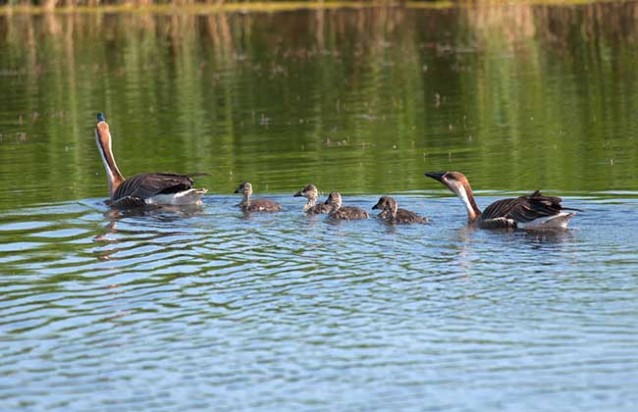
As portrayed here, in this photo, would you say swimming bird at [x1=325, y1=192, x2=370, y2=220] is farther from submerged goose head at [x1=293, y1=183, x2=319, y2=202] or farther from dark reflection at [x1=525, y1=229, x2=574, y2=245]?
dark reflection at [x1=525, y1=229, x2=574, y2=245]

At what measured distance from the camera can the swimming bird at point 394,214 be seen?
53.0 ft

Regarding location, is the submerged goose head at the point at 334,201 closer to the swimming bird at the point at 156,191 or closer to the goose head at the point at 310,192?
the goose head at the point at 310,192

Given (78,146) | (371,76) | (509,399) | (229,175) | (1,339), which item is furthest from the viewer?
(371,76)

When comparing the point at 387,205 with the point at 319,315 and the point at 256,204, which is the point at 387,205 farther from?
the point at 319,315

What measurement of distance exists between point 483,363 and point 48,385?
3220mm

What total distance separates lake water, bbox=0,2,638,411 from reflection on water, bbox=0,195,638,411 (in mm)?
30

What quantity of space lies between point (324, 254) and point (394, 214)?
2115mm

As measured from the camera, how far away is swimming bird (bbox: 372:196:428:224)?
53.0 ft

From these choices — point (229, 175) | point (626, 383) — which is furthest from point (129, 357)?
point (229, 175)

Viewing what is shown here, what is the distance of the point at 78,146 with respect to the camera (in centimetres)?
2591

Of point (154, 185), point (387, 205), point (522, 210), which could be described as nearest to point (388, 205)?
point (387, 205)

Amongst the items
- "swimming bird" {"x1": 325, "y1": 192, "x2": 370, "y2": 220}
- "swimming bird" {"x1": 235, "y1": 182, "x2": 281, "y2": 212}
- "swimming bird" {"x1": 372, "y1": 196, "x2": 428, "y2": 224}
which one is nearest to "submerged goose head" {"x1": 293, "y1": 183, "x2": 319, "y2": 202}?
"swimming bird" {"x1": 235, "y1": 182, "x2": 281, "y2": 212}

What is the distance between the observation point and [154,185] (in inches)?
722

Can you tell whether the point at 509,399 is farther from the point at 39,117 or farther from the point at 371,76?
the point at 371,76
